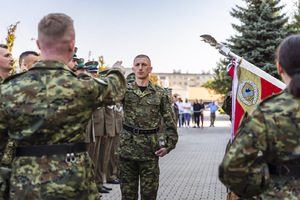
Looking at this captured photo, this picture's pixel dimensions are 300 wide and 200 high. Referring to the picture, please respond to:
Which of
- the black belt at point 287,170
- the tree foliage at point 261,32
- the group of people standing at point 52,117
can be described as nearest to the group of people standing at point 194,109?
the tree foliage at point 261,32

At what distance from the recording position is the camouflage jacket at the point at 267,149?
213 cm

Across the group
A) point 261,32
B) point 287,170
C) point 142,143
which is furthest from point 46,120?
point 261,32

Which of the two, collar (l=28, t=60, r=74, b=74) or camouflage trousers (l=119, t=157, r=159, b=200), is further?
camouflage trousers (l=119, t=157, r=159, b=200)

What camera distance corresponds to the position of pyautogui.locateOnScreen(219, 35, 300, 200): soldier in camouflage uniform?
213 cm

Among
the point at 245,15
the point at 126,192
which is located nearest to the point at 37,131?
the point at 126,192

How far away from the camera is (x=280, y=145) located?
7.04 feet

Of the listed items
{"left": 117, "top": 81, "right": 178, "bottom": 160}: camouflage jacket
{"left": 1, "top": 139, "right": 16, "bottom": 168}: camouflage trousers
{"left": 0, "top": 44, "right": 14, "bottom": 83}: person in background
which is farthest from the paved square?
{"left": 1, "top": 139, "right": 16, "bottom": 168}: camouflage trousers

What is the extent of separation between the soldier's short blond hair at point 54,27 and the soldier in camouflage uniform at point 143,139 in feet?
7.78

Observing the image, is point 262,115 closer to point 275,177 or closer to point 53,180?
point 275,177

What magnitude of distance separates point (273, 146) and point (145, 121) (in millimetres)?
2696

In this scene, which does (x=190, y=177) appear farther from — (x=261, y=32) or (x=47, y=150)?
(x=261, y=32)

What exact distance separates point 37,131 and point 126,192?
2450 mm

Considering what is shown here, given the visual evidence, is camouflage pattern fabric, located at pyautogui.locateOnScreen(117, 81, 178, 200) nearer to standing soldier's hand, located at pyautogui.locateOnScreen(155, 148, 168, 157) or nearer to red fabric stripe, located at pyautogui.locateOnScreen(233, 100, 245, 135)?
standing soldier's hand, located at pyautogui.locateOnScreen(155, 148, 168, 157)

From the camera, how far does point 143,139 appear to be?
4730 millimetres
